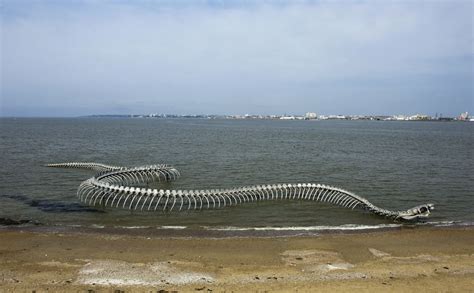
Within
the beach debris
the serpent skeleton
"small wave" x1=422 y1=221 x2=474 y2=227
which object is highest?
the serpent skeleton

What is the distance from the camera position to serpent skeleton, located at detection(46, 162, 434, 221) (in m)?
25.1

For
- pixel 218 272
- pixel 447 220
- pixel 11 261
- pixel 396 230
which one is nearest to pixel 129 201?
pixel 11 261

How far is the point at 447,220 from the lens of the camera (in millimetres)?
24625

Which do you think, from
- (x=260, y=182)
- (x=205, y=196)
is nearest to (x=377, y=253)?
(x=205, y=196)

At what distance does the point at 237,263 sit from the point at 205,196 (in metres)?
10.4

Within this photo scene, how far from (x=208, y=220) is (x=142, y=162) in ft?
89.5

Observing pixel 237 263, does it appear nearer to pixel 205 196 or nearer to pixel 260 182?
pixel 205 196

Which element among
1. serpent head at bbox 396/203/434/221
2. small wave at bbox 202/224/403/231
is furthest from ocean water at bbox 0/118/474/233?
serpent head at bbox 396/203/434/221

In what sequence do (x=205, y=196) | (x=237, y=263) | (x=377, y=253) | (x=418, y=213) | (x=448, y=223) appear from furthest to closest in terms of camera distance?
1. (x=205, y=196)
2. (x=448, y=223)
3. (x=418, y=213)
4. (x=377, y=253)
5. (x=237, y=263)

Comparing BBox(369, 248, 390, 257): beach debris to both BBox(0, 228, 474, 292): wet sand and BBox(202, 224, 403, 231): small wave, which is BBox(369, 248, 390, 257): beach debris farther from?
BBox(202, 224, 403, 231): small wave

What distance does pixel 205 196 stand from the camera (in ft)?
86.2

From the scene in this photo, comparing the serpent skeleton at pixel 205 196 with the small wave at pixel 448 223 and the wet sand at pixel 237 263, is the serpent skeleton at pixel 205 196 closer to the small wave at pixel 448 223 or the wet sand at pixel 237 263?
the small wave at pixel 448 223

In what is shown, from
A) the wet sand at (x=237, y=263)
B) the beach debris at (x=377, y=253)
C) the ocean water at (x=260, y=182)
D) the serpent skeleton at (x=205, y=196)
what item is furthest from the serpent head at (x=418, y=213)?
the beach debris at (x=377, y=253)

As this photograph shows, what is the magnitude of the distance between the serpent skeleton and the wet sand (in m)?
4.60
